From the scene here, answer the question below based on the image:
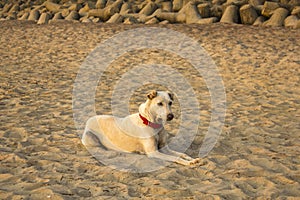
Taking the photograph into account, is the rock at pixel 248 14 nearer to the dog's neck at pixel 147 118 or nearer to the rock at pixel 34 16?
the rock at pixel 34 16

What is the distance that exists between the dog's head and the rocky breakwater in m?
11.2

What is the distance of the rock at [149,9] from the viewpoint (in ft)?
62.0

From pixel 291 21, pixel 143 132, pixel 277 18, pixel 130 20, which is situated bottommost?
pixel 143 132

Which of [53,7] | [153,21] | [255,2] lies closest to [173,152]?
[153,21]

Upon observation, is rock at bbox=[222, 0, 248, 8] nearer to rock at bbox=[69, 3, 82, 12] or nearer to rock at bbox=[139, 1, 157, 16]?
rock at bbox=[139, 1, 157, 16]

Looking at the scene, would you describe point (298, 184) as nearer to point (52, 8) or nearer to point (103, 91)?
point (103, 91)

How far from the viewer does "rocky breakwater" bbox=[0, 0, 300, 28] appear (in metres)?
15.7

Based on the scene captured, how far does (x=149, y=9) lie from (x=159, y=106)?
15.0 m

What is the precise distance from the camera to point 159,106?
182 inches

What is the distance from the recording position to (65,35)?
613 inches

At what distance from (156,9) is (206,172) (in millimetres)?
15667

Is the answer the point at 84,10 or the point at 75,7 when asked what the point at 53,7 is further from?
the point at 84,10

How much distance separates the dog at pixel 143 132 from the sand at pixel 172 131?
218 millimetres

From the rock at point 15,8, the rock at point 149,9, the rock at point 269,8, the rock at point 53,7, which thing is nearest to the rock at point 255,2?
the rock at point 269,8
